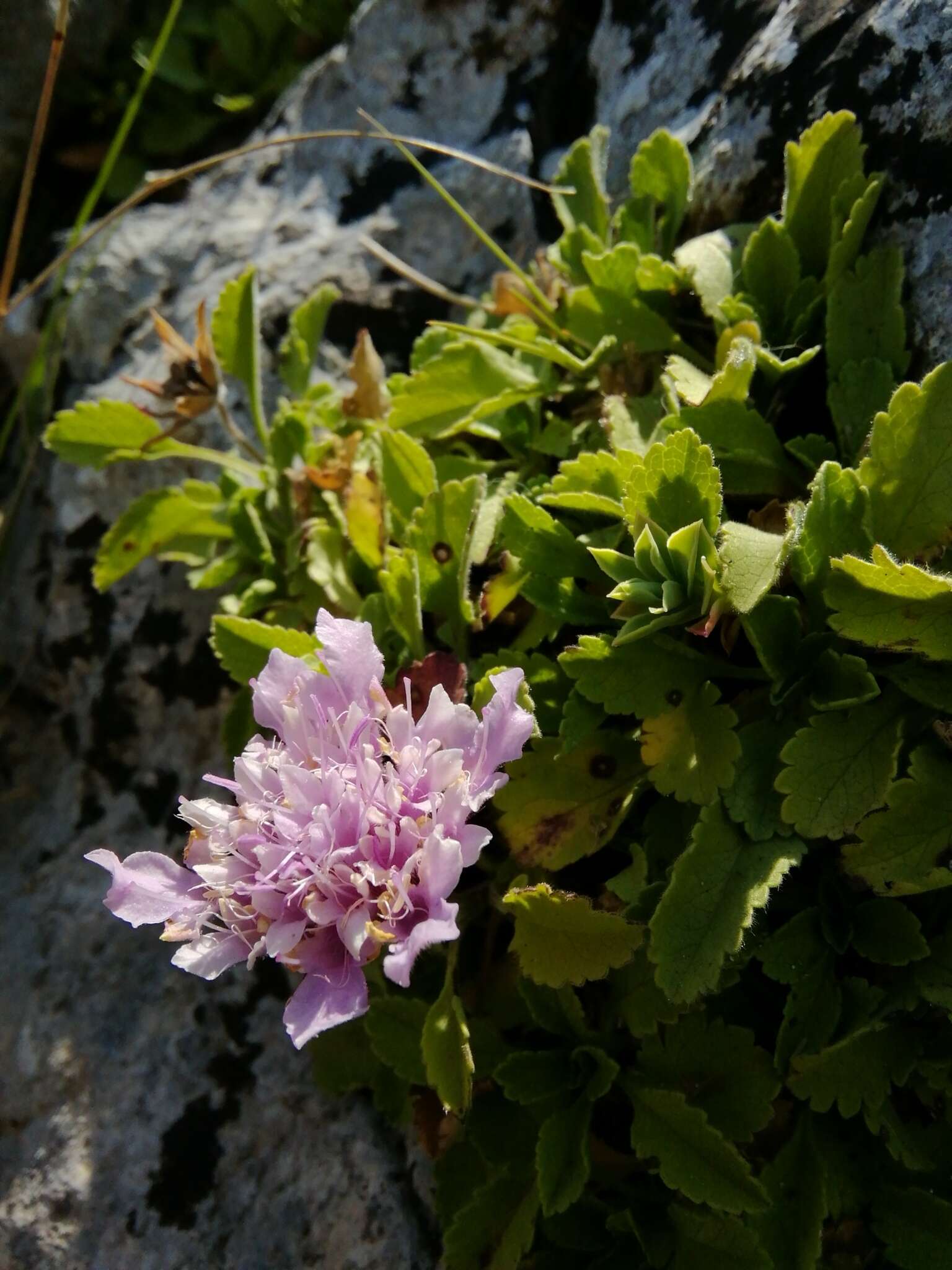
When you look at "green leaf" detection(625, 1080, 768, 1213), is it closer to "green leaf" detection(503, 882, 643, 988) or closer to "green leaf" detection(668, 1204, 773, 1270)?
"green leaf" detection(668, 1204, 773, 1270)

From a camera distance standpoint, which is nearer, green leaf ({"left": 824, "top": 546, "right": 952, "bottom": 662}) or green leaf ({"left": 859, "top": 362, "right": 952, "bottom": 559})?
green leaf ({"left": 824, "top": 546, "right": 952, "bottom": 662})

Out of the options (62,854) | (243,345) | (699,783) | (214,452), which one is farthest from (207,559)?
(699,783)

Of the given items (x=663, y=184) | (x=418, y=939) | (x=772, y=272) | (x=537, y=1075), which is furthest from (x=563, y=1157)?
(x=663, y=184)

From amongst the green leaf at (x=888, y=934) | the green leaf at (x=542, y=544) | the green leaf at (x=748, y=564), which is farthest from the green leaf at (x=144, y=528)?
the green leaf at (x=888, y=934)

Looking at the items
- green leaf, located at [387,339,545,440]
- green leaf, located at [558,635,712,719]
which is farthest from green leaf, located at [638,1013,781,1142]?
green leaf, located at [387,339,545,440]

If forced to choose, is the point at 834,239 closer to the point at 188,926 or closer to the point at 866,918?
the point at 866,918

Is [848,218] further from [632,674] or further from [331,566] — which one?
[331,566]
